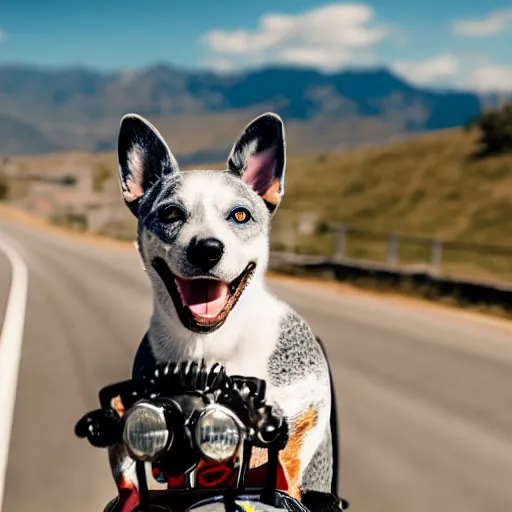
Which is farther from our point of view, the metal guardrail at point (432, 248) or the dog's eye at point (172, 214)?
the metal guardrail at point (432, 248)

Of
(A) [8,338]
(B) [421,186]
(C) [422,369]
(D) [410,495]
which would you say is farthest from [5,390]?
(B) [421,186]

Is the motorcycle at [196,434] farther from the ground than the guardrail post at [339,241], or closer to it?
farther from the ground

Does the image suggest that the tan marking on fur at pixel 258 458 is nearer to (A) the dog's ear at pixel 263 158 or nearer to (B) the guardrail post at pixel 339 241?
(A) the dog's ear at pixel 263 158

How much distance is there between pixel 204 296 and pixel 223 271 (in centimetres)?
11

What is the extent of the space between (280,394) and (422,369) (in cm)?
637

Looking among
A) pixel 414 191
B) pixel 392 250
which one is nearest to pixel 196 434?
pixel 392 250

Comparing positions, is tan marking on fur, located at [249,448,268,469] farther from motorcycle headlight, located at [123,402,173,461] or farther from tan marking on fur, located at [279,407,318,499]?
motorcycle headlight, located at [123,402,173,461]

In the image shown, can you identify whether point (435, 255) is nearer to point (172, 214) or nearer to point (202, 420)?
point (172, 214)

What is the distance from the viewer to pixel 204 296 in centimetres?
226

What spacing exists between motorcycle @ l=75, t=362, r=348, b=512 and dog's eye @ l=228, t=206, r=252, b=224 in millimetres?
427

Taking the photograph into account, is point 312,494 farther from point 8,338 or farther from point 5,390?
point 8,338

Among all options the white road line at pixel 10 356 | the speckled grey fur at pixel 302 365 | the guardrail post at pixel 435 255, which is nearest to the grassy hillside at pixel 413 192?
the guardrail post at pixel 435 255

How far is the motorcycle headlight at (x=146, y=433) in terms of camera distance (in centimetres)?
191

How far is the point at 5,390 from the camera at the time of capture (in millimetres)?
6559
